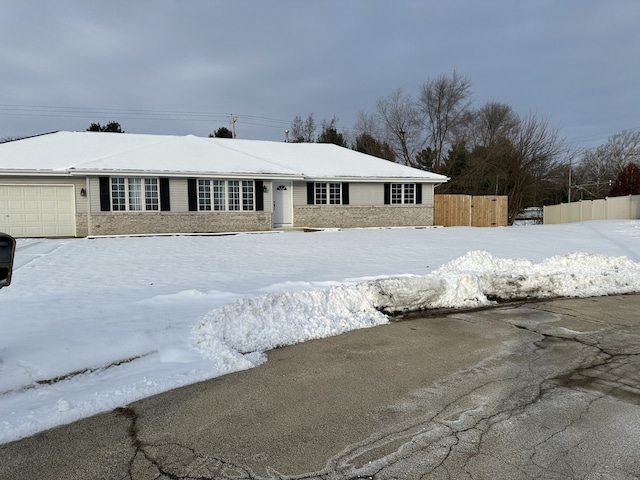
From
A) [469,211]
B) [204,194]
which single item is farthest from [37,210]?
[469,211]

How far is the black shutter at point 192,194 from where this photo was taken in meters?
21.0

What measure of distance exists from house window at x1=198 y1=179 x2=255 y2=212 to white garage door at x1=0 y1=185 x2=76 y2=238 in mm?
5648

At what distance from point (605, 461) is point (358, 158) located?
2656 cm

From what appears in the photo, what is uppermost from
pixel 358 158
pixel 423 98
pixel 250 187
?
pixel 423 98

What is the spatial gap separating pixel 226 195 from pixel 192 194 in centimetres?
162

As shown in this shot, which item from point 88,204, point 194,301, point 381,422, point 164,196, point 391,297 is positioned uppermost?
point 164,196

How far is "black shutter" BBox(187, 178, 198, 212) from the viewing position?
2100 centimetres

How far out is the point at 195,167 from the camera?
21219 mm

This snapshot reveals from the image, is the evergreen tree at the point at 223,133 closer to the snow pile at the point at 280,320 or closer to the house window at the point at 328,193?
the house window at the point at 328,193

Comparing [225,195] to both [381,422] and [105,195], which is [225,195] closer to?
[105,195]

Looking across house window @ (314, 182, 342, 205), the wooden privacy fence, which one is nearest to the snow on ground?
house window @ (314, 182, 342, 205)

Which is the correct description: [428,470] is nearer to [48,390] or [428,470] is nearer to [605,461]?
[605,461]

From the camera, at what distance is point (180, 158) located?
22312 millimetres

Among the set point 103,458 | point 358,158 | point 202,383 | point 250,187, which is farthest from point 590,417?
point 358,158
